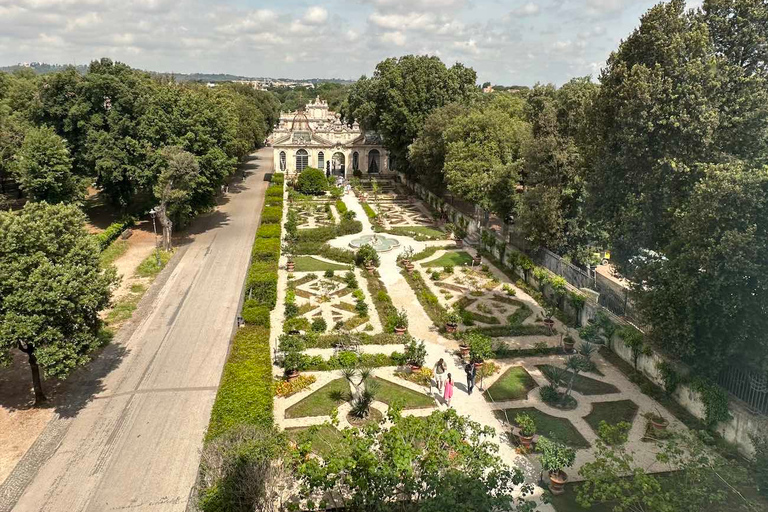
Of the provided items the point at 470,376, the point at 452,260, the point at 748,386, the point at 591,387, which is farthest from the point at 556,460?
the point at 452,260

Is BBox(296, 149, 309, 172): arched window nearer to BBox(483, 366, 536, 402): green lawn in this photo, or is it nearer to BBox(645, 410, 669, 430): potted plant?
BBox(483, 366, 536, 402): green lawn

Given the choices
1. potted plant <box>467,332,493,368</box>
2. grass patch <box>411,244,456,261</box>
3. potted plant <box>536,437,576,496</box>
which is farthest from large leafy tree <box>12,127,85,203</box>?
potted plant <box>536,437,576,496</box>

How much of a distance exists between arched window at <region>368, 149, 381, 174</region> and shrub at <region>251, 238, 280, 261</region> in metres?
36.0

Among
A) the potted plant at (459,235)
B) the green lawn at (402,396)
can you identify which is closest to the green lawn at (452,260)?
the potted plant at (459,235)

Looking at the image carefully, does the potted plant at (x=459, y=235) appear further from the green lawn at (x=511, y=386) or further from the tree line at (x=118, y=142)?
the green lawn at (x=511, y=386)

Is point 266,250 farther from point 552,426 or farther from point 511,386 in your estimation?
point 552,426

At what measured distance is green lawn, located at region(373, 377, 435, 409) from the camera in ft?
63.4

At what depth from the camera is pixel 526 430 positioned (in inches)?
649

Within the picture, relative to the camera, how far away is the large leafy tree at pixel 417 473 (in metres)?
10.6

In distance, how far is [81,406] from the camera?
19094 mm

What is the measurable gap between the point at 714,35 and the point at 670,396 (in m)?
14.7

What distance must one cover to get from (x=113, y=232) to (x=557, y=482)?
35.6 metres

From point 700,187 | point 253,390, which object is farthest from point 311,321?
point 700,187

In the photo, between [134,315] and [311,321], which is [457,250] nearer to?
[311,321]
